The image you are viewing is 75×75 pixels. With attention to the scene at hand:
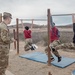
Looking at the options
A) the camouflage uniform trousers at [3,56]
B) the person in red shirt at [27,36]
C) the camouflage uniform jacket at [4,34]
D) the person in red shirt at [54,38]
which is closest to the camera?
the camouflage uniform jacket at [4,34]

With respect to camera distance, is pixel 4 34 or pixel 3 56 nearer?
pixel 4 34

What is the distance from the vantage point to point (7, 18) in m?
4.32

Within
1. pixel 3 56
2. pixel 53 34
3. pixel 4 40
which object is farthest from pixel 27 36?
pixel 4 40

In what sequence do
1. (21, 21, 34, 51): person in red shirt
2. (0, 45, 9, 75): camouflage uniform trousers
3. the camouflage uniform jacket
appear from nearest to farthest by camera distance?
1. the camouflage uniform jacket
2. (0, 45, 9, 75): camouflage uniform trousers
3. (21, 21, 34, 51): person in red shirt

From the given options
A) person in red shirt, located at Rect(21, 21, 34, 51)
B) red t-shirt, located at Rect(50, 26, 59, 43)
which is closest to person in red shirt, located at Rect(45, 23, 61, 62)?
red t-shirt, located at Rect(50, 26, 59, 43)

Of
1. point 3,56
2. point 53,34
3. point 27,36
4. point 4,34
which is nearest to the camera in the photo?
point 4,34

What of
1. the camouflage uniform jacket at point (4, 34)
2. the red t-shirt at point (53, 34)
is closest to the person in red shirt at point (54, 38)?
the red t-shirt at point (53, 34)

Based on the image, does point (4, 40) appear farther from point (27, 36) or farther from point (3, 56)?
point (27, 36)

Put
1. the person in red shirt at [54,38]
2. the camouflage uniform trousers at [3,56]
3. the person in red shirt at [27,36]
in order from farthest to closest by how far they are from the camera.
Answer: the person in red shirt at [27,36]
the person in red shirt at [54,38]
the camouflage uniform trousers at [3,56]

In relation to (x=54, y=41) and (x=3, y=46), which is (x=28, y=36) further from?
(x=3, y=46)

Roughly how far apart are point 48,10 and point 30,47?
356 centimetres

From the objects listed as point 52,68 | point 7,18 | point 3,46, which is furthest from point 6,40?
point 52,68

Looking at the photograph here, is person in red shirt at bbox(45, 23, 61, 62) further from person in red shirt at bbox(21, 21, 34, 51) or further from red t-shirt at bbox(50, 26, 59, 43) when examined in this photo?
person in red shirt at bbox(21, 21, 34, 51)

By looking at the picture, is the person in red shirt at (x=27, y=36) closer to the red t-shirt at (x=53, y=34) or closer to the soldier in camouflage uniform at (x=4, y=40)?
the red t-shirt at (x=53, y=34)
